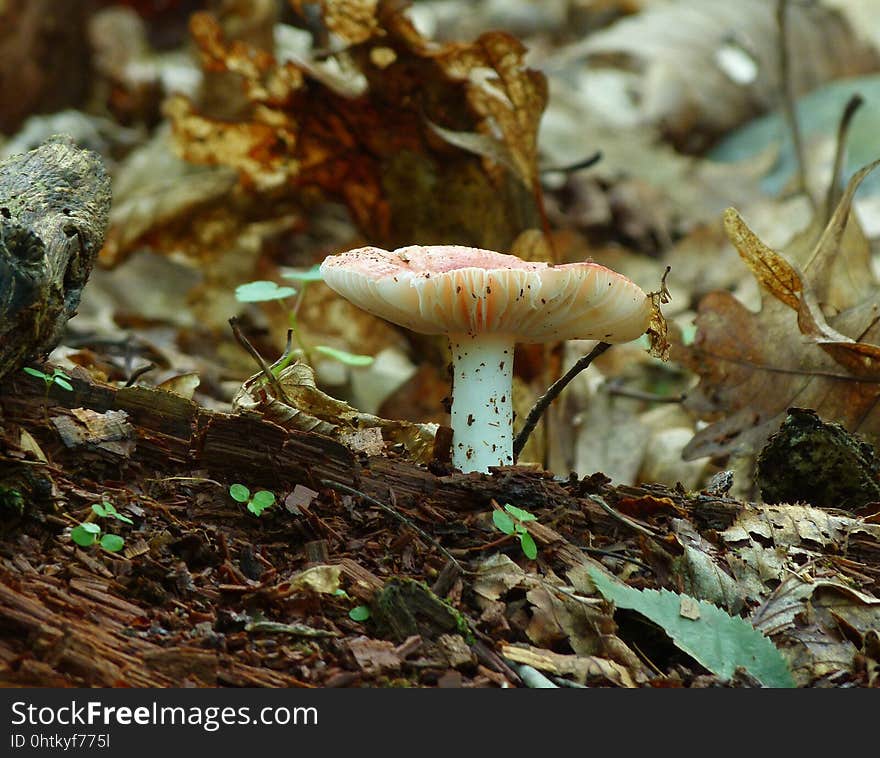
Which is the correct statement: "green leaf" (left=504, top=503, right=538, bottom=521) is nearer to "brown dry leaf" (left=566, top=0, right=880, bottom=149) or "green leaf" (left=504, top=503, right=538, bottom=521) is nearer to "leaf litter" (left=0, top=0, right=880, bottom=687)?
"leaf litter" (left=0, top=0, right=880, bottom=687)

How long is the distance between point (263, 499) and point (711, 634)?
1.08 meters

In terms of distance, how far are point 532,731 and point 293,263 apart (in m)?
4.79

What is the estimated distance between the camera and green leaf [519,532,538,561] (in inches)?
90.6

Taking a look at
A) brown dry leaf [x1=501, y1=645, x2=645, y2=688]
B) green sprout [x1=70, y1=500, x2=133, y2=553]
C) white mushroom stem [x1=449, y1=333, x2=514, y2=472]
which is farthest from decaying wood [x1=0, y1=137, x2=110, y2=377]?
brown dry leaf [x1=501, y1=645, x2=645, y2=688]

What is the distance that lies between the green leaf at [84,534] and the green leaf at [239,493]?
0.33m

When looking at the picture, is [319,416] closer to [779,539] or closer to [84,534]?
[84,534]

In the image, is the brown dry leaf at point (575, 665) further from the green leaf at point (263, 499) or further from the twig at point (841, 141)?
the twig at point (841, 141)

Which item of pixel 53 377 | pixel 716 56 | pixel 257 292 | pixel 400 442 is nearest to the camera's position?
pixel 53 377

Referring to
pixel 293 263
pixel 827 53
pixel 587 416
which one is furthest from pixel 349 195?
pixel 827 53

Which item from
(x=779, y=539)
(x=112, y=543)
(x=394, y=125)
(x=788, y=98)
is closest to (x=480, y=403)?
(x=779, y=539)

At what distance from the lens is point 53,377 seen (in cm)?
241

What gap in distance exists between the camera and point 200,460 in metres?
2.43

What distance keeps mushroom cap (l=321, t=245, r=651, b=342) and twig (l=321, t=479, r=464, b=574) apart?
0.53 meters

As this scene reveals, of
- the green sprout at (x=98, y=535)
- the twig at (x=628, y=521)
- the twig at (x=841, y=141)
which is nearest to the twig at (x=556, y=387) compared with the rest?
the twig at (x=628, y=521)
